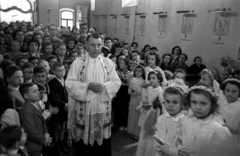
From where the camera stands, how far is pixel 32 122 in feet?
9.68

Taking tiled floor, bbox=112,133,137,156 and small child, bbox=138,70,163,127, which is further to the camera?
tiled floor, bbox=112,133,137,156

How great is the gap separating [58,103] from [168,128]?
2106 mm

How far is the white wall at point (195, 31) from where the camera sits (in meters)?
7.11

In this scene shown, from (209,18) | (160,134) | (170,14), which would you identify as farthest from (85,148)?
(170,14)

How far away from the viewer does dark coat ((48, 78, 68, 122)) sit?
13.5 ft

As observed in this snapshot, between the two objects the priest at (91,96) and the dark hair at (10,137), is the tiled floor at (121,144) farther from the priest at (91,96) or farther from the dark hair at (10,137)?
the dark hair at (10,137)

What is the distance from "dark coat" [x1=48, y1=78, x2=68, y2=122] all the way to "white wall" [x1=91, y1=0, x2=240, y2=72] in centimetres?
511

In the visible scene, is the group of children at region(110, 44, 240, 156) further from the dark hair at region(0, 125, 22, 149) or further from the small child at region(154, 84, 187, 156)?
the dark hair at region(0, 125, 22, 149)

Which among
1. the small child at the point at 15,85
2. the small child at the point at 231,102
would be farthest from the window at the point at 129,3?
the small child at the point at 15,85

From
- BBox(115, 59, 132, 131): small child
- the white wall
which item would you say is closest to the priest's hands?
BBox(115, 59, 132, 131): small child

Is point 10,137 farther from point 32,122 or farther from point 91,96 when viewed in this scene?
point 91,96

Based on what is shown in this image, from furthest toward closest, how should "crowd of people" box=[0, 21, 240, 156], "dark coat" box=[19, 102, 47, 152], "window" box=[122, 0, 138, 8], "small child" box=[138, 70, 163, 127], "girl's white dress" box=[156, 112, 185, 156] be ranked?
"window" box=[122, 0, 138, 8] → "small child" box=[138, 70, 163, 127] → "dark coat" box=[19, 102, 47, 152] → "girl's white dress" box=[156, 112, 185, 156] → "crowd of people" box=[0, 21, 240, 156]

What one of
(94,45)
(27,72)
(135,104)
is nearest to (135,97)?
(135,104)

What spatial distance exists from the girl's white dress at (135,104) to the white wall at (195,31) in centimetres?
348
